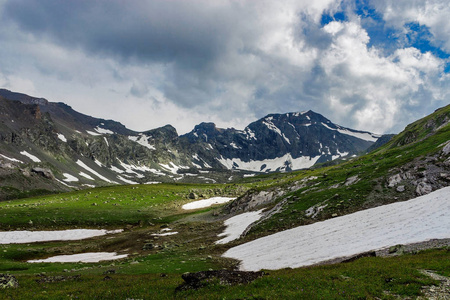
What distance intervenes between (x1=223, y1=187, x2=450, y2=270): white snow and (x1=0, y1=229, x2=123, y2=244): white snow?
164ft

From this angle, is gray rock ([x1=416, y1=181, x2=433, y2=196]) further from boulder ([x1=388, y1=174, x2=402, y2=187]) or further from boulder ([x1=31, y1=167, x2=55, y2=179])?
boulder ([x1=31, y1=167, x2=55, y2=179])

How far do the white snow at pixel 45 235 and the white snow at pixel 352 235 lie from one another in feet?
164

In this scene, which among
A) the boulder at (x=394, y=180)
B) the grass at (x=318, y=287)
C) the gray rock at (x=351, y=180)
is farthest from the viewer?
the gray rock at (x=351, y=180)

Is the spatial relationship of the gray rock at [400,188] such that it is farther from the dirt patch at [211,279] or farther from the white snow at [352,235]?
the dirt patch at [211,279]

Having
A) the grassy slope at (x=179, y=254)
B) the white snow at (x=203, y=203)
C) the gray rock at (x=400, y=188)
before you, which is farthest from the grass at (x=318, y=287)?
the white snow at (x=203, y=203)

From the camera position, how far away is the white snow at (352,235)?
27.0 meters

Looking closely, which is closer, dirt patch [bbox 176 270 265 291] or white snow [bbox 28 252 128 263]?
dirt patch [bbox 176 270 265 291]

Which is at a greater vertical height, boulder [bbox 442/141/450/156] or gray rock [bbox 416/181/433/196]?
boulder [bbox 442/141/450/156]

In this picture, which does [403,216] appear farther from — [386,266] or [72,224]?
[72,224]

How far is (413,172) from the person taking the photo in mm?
49844

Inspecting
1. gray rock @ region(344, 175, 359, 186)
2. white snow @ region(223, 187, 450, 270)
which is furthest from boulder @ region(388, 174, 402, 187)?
white snow @ region(223, 187, 450, 270)

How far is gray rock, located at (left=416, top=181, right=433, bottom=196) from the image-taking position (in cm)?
4261

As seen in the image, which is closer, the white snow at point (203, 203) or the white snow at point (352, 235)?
the white snow at point (352, 235)

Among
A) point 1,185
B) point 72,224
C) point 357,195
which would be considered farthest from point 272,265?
point 1,185
